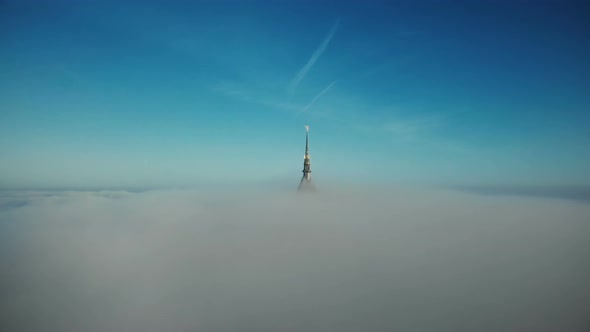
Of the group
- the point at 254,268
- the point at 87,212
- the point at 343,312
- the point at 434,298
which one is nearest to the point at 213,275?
the point at 254,268

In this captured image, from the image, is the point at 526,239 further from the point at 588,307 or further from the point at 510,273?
the point at 588,307

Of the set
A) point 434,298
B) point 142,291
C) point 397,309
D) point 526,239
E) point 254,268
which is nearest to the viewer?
point 142,291

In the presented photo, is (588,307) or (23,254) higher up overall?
(23,254)

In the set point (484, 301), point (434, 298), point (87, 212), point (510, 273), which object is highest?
point (87, 212)

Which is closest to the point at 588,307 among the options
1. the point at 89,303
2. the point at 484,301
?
the point at 484,301

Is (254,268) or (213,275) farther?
(254,268)

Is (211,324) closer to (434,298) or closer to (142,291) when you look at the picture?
(142,291)

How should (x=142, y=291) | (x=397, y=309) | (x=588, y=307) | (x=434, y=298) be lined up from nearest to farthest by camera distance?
(x=588, y=307), (x=142, y=291), (x=397, y=309), (x=434, y=298)

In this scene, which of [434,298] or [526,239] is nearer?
[434,298]

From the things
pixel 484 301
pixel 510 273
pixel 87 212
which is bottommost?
pixel 484 301
